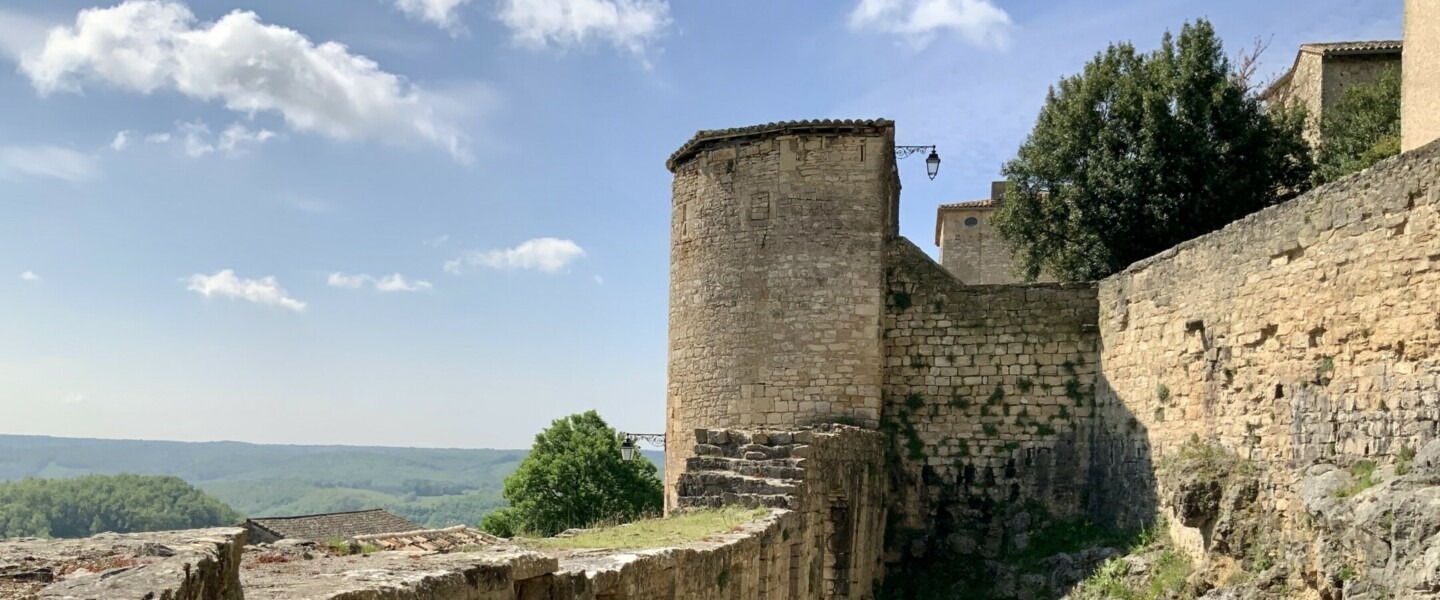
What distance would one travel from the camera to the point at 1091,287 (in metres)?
18.5

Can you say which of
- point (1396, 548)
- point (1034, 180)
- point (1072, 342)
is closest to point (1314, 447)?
point (1396, 548)

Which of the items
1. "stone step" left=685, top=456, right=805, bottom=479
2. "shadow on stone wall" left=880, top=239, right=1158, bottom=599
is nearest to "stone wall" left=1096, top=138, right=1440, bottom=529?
"shadow on stone wall" left=880, top=239, right=1158, bottom=599

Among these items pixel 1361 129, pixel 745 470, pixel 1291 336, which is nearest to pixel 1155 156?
pixel 1361 129

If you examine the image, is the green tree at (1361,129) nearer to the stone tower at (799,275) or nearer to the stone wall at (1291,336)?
the stone wall at (1291,336)

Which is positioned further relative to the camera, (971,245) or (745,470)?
(971,245)

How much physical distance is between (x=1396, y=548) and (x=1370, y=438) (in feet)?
6.57

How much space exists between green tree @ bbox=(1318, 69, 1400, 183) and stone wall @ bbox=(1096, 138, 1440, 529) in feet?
27.2

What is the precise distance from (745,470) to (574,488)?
24554mm

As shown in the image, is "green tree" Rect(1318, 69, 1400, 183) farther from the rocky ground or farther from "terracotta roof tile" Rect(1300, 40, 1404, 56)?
the rocky ground

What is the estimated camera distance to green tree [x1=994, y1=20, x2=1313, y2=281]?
875 inches

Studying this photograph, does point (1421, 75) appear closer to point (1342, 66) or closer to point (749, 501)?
point (1342, 66)

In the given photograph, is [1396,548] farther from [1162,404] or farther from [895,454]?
[895,454]

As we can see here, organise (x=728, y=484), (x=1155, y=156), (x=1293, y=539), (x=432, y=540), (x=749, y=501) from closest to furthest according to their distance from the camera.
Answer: (x=432, y=540)
(x=1293, y=539)
(x=749, y=501)
(x=728, y=484)
(x=1155, y=156)

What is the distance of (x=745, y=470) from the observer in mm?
14156
